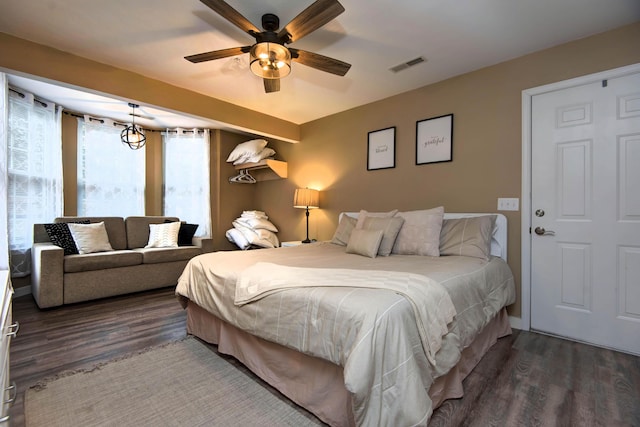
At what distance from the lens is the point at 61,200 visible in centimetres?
389

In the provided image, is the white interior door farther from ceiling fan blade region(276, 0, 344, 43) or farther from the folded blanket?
ceiling fan blade region(276, 0, 344, 43)

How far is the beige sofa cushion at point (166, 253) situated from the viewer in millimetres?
3816

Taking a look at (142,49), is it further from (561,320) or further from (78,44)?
(561,320)

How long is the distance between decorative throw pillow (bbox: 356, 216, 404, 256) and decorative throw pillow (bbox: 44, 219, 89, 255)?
3.44 meters

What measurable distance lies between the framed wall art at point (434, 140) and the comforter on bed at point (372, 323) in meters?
1.34

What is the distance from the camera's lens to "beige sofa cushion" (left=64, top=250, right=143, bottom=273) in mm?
3209

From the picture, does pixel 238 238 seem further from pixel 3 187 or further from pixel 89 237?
pixel 3 187

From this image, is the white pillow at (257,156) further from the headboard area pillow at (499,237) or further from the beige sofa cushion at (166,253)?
the headboard area pillow at (499,237)

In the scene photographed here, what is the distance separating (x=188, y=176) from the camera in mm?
5090

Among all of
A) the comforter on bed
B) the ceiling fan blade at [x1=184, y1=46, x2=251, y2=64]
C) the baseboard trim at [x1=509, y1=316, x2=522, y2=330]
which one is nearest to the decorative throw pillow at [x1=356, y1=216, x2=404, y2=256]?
the comforter on bed

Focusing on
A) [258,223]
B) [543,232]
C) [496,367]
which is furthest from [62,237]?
[543,232]

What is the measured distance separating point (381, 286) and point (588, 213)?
2125 millimetres

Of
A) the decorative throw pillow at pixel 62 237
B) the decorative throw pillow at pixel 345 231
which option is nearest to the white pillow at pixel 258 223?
the decorative throw pillow at pixel 345 231

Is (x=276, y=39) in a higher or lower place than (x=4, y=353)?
higher
